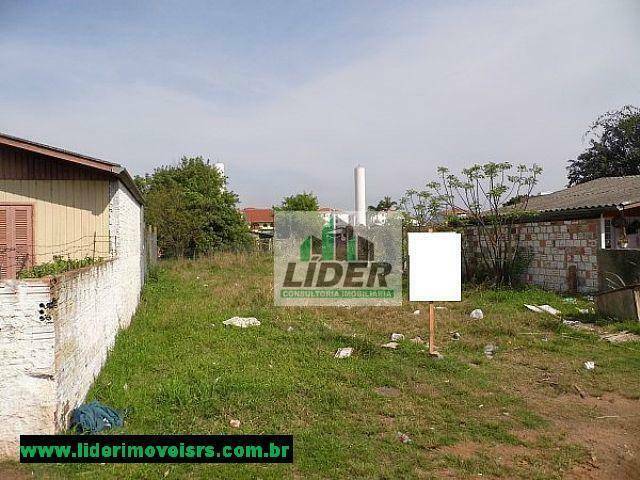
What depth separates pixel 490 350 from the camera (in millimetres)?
7281

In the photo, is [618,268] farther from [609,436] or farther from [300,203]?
[300,203]

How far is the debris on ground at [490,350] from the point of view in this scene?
281 inches

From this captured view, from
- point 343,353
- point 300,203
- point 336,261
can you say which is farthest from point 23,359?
point 300,203

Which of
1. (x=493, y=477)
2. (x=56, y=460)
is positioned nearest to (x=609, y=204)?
(x=493, y=477)

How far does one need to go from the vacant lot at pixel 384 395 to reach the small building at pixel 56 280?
0.41 m

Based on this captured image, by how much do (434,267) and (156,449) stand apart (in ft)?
14.1

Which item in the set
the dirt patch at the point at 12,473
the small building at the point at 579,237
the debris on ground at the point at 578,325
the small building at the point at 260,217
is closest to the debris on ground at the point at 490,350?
the debris on ground at the point at 578,325

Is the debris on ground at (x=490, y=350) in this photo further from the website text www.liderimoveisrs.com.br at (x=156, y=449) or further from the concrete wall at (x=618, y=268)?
the website text www.liderimoveisrs.com.br at (x=156, y=449)

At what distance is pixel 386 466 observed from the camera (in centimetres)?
378

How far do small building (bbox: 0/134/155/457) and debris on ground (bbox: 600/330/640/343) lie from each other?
7.27 meters

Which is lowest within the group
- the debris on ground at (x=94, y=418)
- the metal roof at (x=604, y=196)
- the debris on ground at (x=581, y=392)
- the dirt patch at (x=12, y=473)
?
the debris on ground at (x=581, y=392)

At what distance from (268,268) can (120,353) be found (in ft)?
38.8

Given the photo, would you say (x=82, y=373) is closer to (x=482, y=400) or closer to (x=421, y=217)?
(x=482, y=400)

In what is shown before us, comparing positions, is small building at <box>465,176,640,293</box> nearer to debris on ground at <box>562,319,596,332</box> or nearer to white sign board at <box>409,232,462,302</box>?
debris on ground at <box>562,319,596,332</box>
